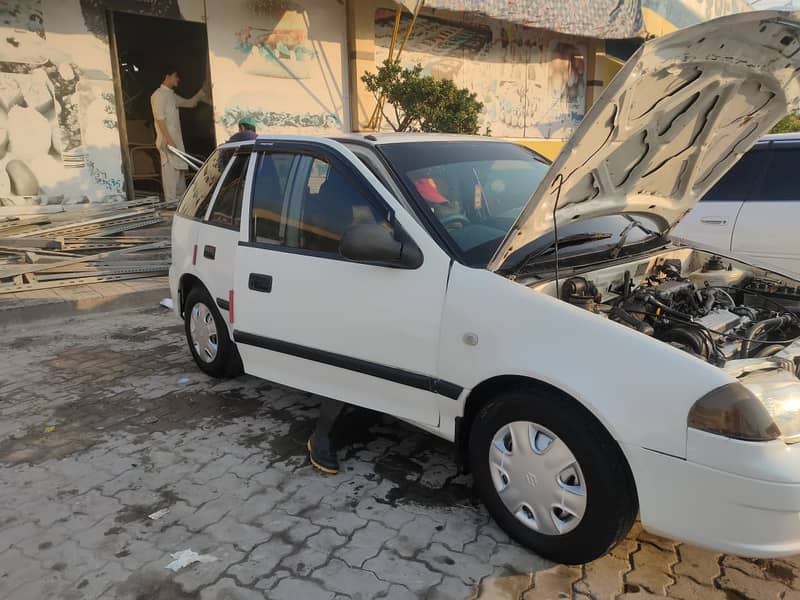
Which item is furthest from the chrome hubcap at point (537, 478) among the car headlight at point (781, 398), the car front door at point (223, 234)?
the car front door at point (223, 234)

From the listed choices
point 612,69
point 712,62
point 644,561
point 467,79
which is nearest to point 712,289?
point 712,62

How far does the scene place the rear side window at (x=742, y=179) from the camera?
5.27 m

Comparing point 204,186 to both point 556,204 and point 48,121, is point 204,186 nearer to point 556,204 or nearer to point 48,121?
point 556,204

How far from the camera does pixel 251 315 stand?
139 inches

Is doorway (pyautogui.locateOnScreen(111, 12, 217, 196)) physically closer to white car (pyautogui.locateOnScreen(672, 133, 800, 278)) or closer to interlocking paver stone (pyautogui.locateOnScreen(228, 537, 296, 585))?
white car (pyautogui.locateOnScreen(672, 133, 800, 278))

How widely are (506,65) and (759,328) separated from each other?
45.2 ft

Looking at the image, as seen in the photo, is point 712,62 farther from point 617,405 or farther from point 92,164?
point 92,164

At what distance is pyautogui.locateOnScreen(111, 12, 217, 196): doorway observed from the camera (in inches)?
428

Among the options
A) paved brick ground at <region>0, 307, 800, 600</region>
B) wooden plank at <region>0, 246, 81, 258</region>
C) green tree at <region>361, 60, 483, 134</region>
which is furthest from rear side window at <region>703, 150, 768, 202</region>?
wooden plank at <region>0, 246, 81, 258</region>

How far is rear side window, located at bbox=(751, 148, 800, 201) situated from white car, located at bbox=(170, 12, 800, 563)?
197 centimetres

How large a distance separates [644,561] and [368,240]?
1755 millimetres

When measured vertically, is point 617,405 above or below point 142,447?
above

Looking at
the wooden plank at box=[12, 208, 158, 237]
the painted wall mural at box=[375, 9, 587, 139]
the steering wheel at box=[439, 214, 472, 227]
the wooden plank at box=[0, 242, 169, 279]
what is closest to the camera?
the steering wheel at box=[439, 214, 472, 227]

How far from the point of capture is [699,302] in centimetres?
308
